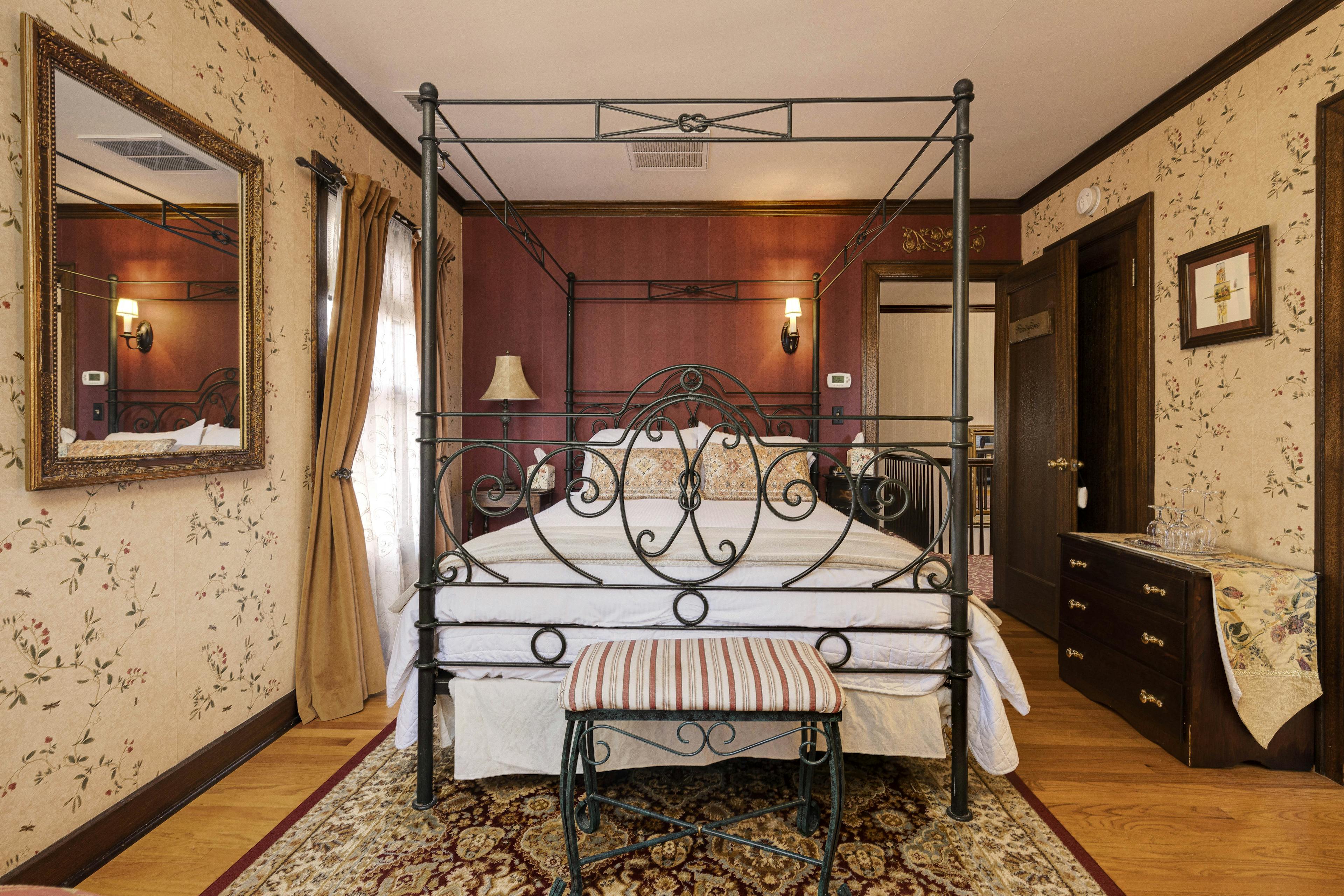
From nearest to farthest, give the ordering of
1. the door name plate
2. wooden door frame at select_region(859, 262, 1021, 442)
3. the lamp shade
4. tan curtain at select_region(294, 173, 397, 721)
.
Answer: tan curtain at select_region(294, 173, 397, 721)
the door name plate
the lamp shade
wooden door frame at select_region(859, 262, 1021, 442)

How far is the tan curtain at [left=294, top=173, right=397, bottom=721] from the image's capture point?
88.0 inches

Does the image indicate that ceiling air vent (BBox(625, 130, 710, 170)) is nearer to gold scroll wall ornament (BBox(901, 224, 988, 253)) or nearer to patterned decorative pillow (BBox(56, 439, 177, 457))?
gold scroll wall ornament (BBox(901, 224, 988, 253))

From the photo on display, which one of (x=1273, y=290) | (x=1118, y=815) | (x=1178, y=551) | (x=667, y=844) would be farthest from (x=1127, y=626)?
(x=667, y=844)

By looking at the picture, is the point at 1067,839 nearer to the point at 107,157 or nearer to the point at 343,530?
the point at 343,530

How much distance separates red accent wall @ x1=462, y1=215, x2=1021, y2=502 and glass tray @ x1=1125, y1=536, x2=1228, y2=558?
1.74 metres

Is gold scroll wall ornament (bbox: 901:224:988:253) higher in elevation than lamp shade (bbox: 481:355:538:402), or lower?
higher

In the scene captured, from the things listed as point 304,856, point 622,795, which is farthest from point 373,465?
point 622,795

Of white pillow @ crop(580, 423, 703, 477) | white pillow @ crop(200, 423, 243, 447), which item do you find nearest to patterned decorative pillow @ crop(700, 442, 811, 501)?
white pillow @ crop(580, 423, 703, 477)

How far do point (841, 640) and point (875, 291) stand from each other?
2.85 metres

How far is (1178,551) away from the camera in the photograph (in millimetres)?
2209

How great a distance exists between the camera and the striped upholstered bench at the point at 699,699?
1283 mm

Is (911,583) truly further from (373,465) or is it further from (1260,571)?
(373,465)

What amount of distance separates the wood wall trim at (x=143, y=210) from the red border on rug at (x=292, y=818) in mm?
1604

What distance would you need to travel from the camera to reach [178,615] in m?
1.72
